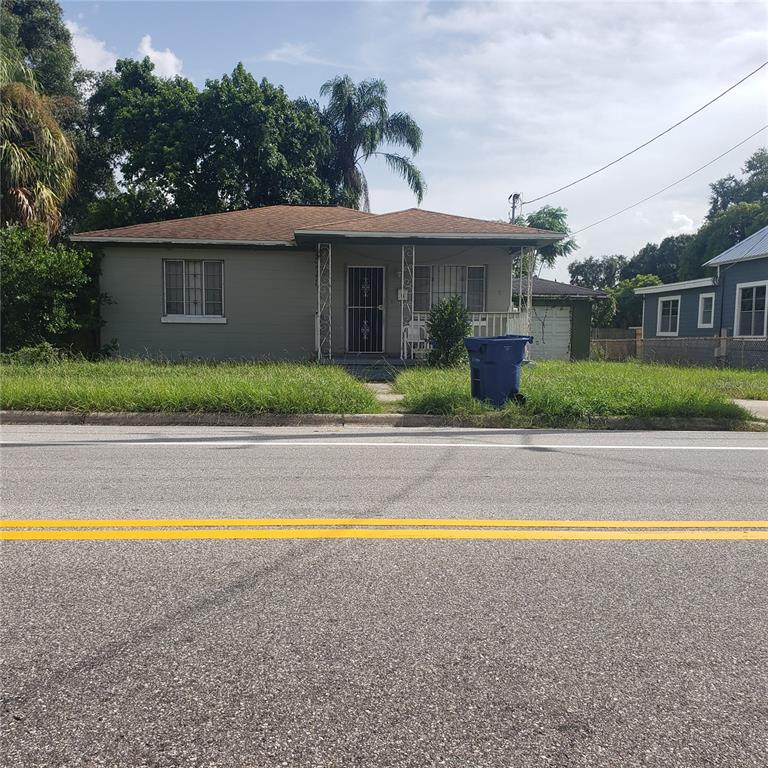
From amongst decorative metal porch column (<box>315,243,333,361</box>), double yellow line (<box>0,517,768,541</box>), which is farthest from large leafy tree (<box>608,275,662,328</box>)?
Result: double yellow line (<box>0,517,768,541</box>)

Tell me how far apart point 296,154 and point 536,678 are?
93.9 feet

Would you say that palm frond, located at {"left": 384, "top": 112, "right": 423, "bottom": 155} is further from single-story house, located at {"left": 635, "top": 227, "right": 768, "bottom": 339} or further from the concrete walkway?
the concrete walkway

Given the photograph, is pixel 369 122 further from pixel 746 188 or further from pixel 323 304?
pixel 746 188

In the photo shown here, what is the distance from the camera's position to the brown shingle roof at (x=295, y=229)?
1522cm

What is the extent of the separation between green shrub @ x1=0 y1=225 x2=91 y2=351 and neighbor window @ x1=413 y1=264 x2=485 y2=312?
846cm

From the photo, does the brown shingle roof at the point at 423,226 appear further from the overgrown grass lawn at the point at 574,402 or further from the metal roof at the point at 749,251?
the metal roof at the point at 749,251

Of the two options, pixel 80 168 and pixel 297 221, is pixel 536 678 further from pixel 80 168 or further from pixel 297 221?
pixel 80 168

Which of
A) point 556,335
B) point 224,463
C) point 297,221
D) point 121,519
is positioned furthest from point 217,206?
point 121,519

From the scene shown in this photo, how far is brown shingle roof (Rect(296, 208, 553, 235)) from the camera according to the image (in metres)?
15.2

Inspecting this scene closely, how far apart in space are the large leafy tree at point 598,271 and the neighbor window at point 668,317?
157ft

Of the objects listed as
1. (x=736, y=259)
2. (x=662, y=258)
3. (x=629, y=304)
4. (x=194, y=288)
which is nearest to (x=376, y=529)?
(x=194, y=288)

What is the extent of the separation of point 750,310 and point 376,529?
2350 cm

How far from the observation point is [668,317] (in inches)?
1160

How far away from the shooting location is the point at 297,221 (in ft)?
61.5
